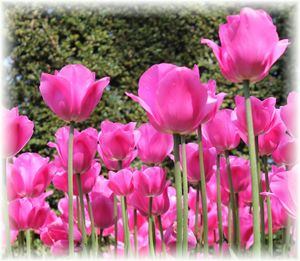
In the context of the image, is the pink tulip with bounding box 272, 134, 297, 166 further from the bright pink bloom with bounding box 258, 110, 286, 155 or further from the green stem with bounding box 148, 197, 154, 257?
the green stem with bounding box 148, 197, 154, 257

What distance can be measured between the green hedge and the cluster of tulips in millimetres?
2245

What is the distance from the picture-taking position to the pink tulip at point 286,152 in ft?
3.92

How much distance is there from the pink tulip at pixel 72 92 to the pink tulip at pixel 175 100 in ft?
0.47

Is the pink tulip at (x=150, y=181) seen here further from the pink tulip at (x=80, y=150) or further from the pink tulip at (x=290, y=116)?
the pink tulip at (x=290, y=116)

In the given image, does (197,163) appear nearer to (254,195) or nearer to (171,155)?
(171,155)

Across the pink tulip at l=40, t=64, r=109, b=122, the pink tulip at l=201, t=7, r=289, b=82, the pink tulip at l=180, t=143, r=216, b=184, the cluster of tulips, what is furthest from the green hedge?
the pink tulip at l=201, t=7, r=289, b=82

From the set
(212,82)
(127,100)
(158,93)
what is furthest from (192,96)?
(127,100)

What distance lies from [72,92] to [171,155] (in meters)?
0.33

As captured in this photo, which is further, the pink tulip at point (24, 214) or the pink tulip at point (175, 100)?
the pink tulip at point (24, 214)

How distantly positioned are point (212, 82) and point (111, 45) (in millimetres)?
2886

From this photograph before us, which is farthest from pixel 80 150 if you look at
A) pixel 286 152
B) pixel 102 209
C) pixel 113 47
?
pixel 113 47

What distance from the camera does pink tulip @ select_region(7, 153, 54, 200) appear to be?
129 cm

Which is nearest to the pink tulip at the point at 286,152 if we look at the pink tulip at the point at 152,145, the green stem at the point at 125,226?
the pink tulip at the point at 152,145

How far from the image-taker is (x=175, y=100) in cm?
89
